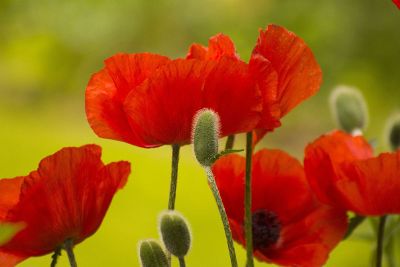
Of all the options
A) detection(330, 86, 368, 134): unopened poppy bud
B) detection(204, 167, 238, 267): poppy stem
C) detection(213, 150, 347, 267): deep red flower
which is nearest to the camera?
detection(204, 167, 238, 267): poppy stem

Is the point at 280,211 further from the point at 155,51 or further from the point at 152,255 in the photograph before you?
the point at 155,51

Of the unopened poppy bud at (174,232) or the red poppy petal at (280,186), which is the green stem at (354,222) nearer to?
the red poppy petal at (280,186)

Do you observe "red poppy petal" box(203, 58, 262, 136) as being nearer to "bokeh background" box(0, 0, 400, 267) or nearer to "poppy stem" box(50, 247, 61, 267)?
"poppy stem" box(50, 247, 61, 267)

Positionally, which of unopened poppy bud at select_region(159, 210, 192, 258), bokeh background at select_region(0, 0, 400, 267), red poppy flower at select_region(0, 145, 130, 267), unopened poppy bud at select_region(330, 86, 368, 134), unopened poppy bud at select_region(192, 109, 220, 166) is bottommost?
unopened poppy bud at select_region(159, 210, 192, 258)

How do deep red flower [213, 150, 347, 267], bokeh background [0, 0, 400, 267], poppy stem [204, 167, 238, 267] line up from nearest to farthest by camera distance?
poppy stem [204, 167, 238, 267]
deep red flower [213, 150, 347, 267]
bokeh background [0, 0, 400, 267]

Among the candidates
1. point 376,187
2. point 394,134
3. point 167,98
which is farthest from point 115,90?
point 394,134

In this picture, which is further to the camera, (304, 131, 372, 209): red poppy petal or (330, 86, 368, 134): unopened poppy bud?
(330, 86, 368, 134): unopened poppy bud

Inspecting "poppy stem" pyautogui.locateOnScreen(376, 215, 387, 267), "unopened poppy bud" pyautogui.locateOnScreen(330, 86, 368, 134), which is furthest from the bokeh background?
"poppy stem" pyautogui.locateOnScreen(376, 215, 387, 267)

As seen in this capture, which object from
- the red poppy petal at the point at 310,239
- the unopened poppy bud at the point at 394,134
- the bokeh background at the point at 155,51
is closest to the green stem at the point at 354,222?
the red poppy petal at the point at 310,239

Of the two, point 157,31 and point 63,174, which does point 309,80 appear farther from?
point 157,31
